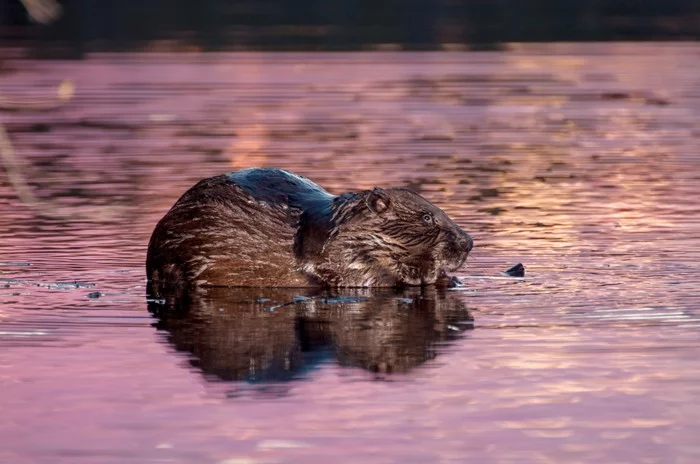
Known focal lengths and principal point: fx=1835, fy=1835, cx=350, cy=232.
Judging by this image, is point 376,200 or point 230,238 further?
point 376,200

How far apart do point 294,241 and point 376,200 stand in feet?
2.17

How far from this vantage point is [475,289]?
12.2 m

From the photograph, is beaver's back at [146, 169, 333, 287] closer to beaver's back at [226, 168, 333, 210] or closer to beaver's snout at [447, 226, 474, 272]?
Result: beaver's back at [226, 168, 333, 210]

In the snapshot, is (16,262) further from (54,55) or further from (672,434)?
(54,55)

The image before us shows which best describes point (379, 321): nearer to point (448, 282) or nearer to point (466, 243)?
point (448, 282)

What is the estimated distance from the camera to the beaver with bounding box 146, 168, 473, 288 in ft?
40.7

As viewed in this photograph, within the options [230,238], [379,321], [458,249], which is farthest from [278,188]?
[379,321]

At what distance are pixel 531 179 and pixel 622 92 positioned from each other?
1271cm

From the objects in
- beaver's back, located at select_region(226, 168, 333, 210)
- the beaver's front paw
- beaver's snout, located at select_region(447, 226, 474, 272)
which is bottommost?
the beaver's front paw

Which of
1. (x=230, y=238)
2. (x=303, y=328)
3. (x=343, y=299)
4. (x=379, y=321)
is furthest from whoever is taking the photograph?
(x=230, y=238)

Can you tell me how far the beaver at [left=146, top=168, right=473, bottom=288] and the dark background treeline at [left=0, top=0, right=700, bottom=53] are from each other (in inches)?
1380

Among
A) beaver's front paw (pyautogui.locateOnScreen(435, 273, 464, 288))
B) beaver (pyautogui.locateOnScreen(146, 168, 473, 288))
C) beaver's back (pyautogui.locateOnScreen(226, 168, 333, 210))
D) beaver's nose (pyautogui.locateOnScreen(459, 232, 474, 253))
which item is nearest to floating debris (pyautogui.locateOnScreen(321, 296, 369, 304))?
beaver (pyautogui.locateOnScreen(146, 168, 473, 288))

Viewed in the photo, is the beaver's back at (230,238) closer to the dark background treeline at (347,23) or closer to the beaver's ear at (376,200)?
the beaver's ear at (376,200)

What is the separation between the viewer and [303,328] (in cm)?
1077
